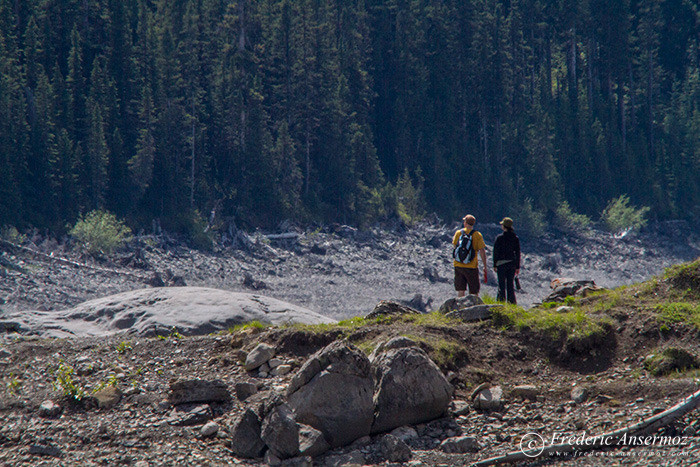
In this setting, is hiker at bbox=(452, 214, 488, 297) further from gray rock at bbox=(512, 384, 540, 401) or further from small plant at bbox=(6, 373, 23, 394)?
small plant at bbox=(6, 373, 23, 394)

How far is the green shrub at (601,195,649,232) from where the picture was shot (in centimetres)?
4547

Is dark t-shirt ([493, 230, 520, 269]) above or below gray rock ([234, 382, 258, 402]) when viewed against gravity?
above

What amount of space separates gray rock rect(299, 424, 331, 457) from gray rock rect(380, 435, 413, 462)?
57cm

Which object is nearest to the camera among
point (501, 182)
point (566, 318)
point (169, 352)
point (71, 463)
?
point (71, 463)

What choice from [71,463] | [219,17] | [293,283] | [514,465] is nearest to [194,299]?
[71,463]

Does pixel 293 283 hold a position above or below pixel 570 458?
below

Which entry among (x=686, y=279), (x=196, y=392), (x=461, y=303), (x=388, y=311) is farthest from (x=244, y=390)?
(x=686, y=279)

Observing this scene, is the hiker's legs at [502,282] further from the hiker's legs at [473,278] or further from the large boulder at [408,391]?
the large boulder at [408,391]

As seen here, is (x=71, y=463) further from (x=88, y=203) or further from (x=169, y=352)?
(x=88, y=203)

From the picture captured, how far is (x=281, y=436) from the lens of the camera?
256 inches

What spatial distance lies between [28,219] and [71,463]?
84.8ft

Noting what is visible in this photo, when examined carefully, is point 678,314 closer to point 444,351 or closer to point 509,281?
point 444,351

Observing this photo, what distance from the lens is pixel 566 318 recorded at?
8422 mm

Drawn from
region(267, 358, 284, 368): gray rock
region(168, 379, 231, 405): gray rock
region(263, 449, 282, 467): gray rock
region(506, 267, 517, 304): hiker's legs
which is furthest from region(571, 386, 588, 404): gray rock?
region(506, 267, 517, 304): hiker's legs
